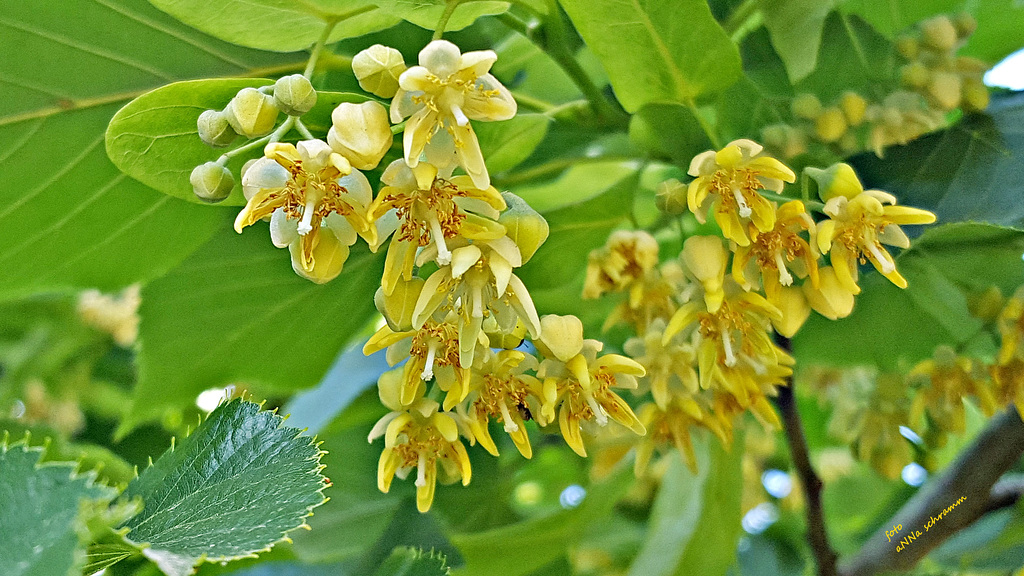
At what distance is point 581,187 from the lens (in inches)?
34.4

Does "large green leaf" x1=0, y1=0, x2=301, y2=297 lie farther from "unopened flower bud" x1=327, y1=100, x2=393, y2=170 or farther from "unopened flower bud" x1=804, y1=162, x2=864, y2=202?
"unopened flower bud" x1=804, y1=162, x2=864, y2=202

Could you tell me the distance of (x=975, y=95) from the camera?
0.74m

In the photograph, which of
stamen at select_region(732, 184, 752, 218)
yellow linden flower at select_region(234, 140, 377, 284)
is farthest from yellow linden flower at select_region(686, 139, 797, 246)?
yellow linden flower at select_region(234, 140, 377, 284)

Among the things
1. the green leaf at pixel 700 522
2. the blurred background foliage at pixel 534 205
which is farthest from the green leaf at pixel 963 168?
the green leaf at pixel 700 522

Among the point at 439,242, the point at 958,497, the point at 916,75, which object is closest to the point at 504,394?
the point at 439,242

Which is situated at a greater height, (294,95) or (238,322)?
(294,95)

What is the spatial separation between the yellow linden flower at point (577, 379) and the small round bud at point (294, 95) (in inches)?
7.8

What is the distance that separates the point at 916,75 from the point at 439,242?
1.54 ft

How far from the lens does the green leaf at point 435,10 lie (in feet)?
1.80

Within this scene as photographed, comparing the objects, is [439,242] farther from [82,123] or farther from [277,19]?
[82,123]

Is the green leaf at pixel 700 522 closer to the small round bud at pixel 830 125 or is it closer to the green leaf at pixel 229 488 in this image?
the small round bud at pixel 830 125

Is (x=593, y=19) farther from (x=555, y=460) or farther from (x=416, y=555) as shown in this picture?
(x=555, y=460)

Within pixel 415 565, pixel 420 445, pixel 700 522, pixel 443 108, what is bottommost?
pixel 700 522

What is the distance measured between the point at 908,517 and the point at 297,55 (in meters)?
0.75
